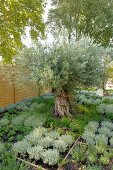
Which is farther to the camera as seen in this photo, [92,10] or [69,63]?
[92,10]

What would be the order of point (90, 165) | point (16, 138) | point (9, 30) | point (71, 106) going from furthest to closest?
point (9, 30)
point (71, 106)
point (16, 138)
point (90, 165)

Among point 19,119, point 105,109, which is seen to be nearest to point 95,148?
point 19,119

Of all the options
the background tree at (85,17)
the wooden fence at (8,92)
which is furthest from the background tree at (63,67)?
the background tree at (85,17)

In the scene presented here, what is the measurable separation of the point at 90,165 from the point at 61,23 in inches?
602

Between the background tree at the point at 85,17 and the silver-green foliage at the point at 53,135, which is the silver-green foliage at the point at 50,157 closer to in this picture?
the silver-green foliage at the point at 53,135

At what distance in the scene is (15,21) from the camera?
12.6m

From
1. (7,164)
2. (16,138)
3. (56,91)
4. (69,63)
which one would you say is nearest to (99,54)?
(69,63)

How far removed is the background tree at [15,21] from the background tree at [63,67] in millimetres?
5395

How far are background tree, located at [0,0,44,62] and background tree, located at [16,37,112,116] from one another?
539cm

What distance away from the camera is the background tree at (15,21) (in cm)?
1218

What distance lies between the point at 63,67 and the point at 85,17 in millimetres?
14323

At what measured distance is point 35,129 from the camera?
5.83m

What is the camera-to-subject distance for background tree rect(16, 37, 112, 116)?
6054 millimetres

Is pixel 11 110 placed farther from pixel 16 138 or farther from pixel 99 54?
pixel 99 54
